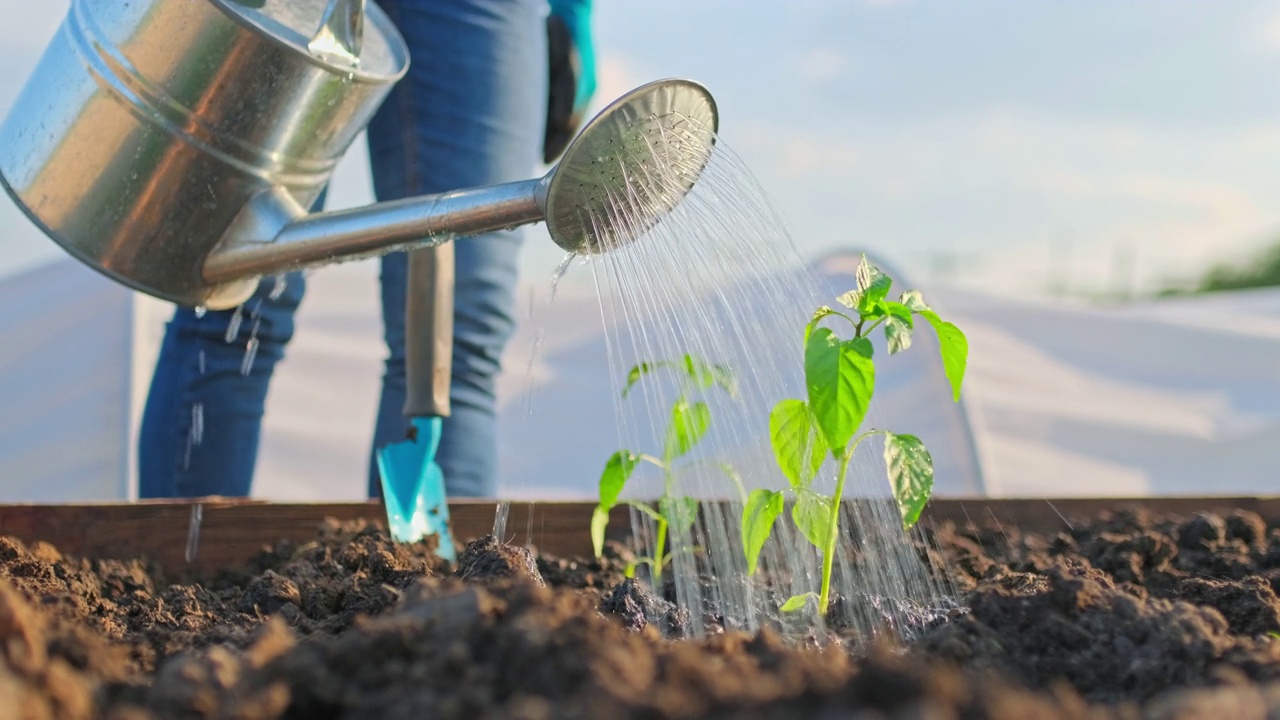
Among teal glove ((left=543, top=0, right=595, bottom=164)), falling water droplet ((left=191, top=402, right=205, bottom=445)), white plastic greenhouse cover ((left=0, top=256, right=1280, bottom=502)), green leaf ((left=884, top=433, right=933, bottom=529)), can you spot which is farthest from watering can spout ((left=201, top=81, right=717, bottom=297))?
white plastic greenhouse cover ((left=0, top=256, right=1280, bottom=502))

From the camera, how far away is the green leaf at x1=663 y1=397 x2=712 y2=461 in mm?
1341

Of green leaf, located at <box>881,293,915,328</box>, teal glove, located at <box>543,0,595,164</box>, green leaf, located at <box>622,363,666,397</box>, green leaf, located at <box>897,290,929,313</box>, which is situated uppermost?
teal glove, located at <box>543,0,595,164</box>

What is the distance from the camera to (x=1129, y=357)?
11.0 ft

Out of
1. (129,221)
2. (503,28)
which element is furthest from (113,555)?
(503,28)

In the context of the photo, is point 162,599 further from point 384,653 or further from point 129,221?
point 384,653

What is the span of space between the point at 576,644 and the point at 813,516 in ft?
1.67

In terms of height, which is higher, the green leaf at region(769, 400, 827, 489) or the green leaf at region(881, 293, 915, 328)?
the green leaf at region(881, 293, 915, 328)

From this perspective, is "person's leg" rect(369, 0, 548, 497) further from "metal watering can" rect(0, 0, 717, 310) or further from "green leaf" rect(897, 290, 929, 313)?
"green leaf" rect(897, 290, 929, 313)

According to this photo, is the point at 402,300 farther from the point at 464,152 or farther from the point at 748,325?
the point at 748,325

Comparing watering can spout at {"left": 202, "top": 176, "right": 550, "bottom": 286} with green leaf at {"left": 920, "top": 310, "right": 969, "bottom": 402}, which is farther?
watering can spout at {"left": 202, "top": 176, "right": 550, "bottom": 286}

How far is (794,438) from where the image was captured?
106cm

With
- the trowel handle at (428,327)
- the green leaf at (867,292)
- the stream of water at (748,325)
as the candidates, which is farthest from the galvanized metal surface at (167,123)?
the green leaf at (867,292)

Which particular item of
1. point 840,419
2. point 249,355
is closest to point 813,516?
point 840,419

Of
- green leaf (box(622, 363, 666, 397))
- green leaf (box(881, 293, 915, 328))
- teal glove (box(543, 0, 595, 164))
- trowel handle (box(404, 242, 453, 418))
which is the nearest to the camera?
green leaf (box(881, 293, 915, 328))
